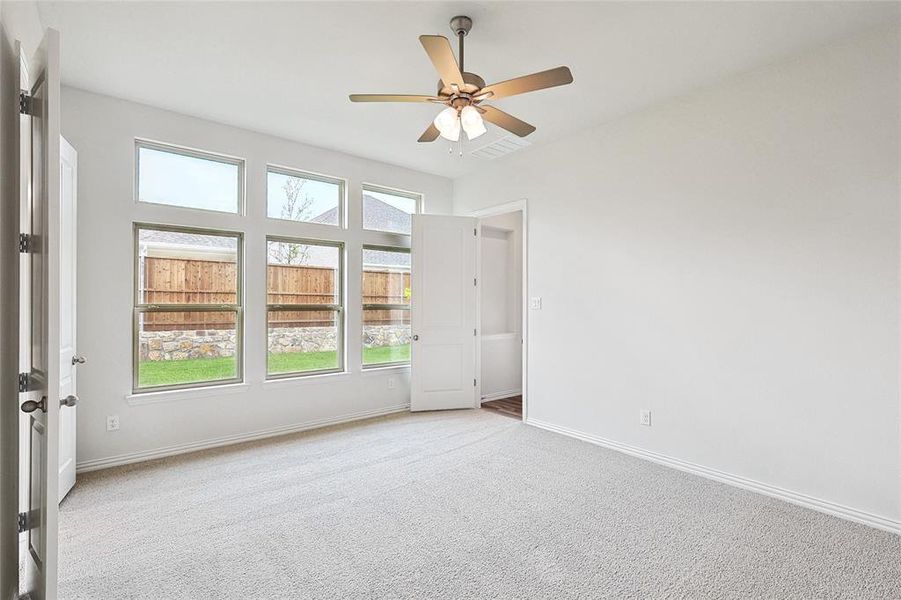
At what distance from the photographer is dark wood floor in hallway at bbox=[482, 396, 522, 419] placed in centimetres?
511

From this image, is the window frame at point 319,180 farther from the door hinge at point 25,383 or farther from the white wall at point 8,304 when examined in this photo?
the door hinge at point 25,383

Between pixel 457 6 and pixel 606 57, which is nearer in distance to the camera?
pixel 457 6

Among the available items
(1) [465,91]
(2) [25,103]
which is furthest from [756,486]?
(2) [25,103]

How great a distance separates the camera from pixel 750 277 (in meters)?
3.12

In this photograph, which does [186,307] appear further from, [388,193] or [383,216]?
[388,193]

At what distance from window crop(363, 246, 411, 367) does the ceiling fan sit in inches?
101

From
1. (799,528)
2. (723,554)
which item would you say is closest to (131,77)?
(723,554)

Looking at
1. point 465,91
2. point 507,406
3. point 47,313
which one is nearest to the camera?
point 47,313

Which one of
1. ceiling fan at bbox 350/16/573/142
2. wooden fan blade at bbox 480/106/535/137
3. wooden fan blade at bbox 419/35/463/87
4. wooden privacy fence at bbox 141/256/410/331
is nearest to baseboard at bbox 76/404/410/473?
wooden privacy fence at bbox 141/256/410/331

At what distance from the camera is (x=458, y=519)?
8.70 feet

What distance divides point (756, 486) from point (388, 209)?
4211 millimetres

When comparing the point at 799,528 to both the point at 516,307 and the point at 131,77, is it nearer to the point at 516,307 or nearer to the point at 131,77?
the point at 516,307

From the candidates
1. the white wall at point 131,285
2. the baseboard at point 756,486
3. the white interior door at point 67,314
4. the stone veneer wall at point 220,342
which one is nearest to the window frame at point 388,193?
the white wall at point 131,285

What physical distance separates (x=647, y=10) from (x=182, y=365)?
13.8 feet
